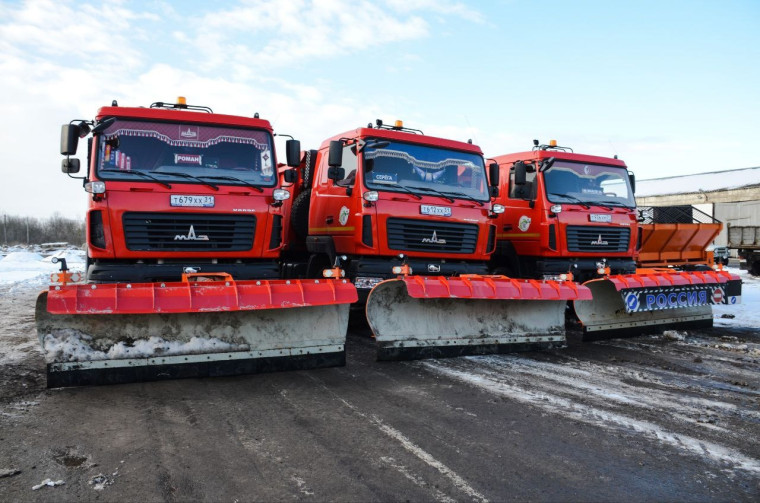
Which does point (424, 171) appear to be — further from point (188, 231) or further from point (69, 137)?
point (69, 137)

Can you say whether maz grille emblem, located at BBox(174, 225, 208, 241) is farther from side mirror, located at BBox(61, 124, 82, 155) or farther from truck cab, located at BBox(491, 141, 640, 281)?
truck cab, located at BBox(491, 141, 640, 281)

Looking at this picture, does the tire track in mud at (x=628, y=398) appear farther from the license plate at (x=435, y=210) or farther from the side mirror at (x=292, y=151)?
the side mirror at (x=292, y=151)

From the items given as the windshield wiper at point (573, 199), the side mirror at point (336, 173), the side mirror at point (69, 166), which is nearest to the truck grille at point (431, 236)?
the side mirror at point (336, 173)

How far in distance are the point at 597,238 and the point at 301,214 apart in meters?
5.13

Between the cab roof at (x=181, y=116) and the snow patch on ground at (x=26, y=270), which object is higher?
the cab roof at (x=181, y=116)

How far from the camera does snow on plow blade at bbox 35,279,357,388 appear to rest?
4910 mm

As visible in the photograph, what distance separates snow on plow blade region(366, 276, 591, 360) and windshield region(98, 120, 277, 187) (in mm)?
2245

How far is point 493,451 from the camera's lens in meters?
3.88

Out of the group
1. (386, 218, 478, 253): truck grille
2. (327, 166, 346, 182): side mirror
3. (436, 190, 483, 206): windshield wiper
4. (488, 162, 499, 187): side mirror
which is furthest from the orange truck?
(488, 162, 499, 187): side mirror

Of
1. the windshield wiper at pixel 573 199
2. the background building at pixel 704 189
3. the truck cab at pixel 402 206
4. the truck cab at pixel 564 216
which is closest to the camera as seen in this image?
the truck cab at pixel 402 206

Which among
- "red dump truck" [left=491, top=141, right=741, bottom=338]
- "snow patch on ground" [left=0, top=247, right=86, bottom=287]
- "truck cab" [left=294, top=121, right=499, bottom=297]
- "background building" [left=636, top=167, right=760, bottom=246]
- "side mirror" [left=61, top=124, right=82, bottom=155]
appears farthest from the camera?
"background building" [left=636, top=167, right=760, bottom=246]

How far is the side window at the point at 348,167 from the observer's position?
7902 mm

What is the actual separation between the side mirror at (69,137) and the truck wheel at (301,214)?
3793 millimetres

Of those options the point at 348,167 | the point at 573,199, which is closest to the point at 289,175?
the point at 348,167
